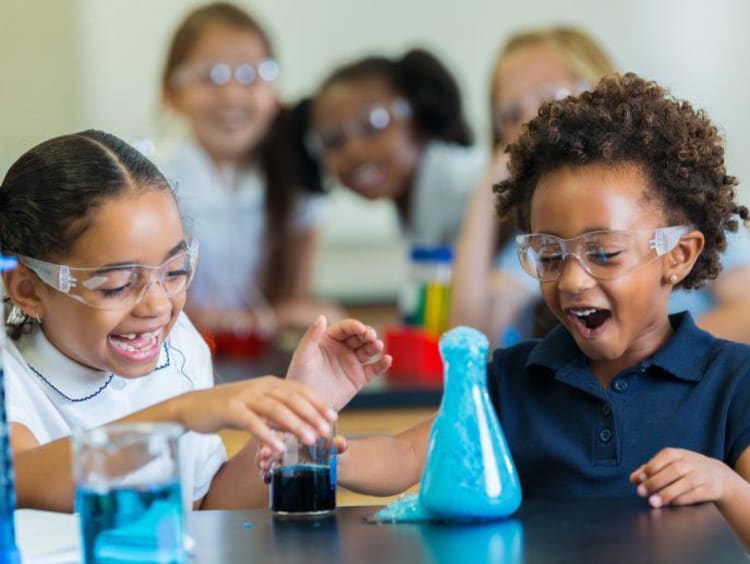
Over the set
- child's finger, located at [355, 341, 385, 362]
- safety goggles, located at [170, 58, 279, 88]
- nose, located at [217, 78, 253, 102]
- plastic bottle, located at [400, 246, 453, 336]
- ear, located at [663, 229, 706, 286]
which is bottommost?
plastic bottle, located at [400, 246, 453, 336]

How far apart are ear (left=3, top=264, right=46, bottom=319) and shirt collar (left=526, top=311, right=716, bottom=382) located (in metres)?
0.55

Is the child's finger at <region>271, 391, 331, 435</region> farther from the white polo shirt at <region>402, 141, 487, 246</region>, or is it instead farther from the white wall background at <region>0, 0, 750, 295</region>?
the white wall background at <region>0, 0, 750, 295</region>

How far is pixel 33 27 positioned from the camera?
438 cm

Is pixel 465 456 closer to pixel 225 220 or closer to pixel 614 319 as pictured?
pixel 614 319

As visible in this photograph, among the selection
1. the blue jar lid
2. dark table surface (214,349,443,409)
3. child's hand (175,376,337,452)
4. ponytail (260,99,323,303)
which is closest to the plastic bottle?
the blue jar lid

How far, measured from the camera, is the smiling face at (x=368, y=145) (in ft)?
11.0

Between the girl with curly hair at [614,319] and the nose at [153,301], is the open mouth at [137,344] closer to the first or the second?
the nose at [153,301]

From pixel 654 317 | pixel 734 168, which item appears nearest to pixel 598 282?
pixel 654 317

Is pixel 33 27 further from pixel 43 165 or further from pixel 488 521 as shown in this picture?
pixel 488 521

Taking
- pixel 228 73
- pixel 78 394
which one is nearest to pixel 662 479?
pixel 78 394

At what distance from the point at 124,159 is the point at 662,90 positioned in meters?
0.61

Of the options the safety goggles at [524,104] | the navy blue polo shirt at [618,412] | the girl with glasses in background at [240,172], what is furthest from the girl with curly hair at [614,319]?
the girl with glasses in background at [240,172]

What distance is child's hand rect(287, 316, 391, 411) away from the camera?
55.2 inches

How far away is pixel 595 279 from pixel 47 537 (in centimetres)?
63
